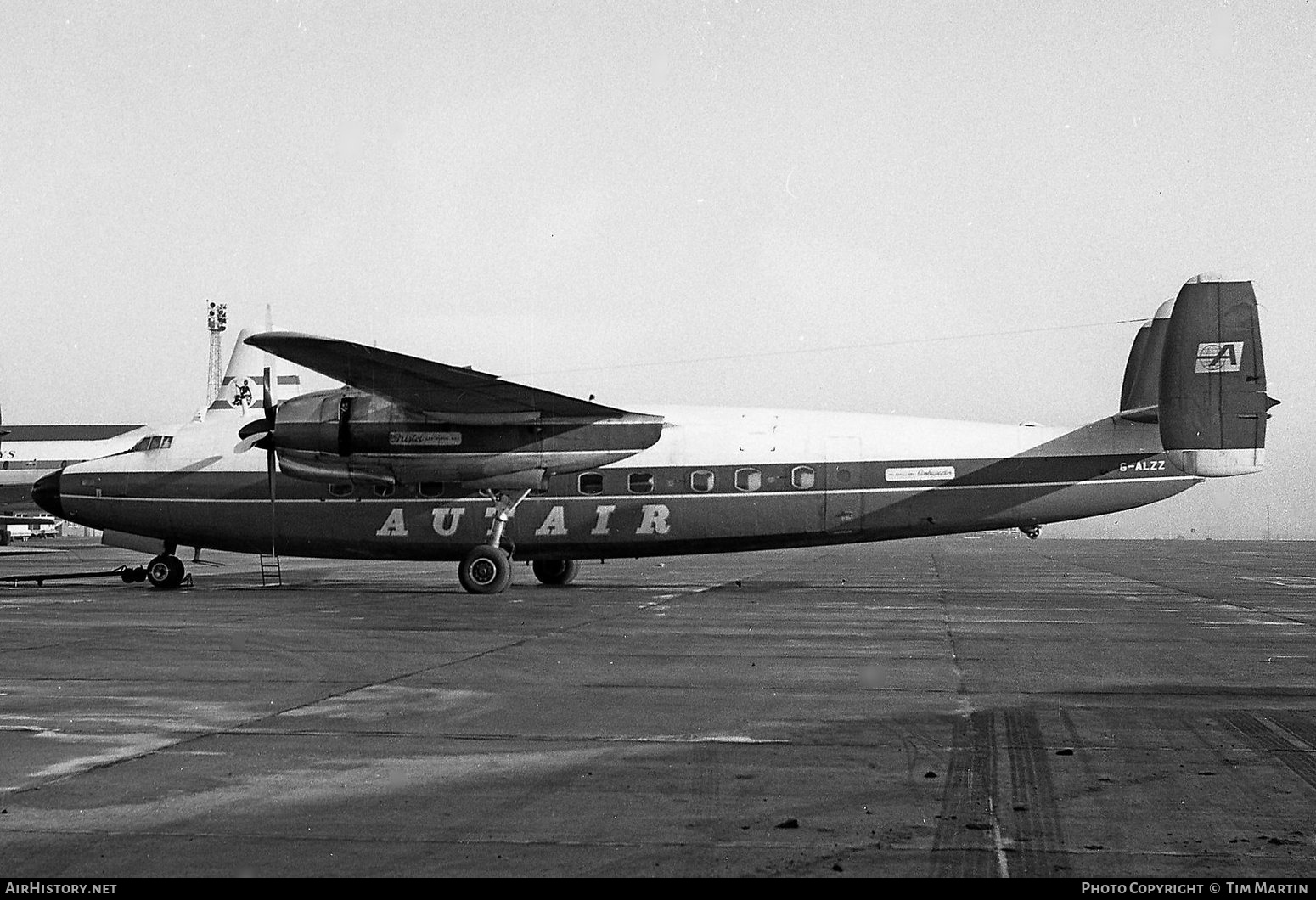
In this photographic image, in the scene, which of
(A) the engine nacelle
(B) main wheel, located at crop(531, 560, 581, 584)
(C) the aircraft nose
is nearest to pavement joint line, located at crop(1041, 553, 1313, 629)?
(A) the engine nacelle

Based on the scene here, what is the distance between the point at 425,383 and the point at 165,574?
28.4 feet

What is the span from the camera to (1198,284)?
21562 millimetres

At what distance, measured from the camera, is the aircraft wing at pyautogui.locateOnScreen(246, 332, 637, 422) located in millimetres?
21391

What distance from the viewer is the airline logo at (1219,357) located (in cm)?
2141

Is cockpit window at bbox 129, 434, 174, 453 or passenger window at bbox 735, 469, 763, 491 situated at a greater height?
cockpit window at bbox 129, 434, 174, 453

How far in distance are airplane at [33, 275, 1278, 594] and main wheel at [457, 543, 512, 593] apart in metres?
0.03

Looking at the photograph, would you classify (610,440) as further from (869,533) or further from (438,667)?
(438,667)

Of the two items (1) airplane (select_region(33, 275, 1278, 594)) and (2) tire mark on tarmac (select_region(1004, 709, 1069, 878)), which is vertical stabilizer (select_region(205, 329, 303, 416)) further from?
(2) tire mark on tarmac (select_region(1004, 709, 1069, 878))

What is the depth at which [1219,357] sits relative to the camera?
844 inches

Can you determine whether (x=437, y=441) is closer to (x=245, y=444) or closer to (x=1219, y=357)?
(x=245, y=444)

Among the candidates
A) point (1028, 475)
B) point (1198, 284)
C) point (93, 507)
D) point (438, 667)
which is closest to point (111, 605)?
point (93, 507)

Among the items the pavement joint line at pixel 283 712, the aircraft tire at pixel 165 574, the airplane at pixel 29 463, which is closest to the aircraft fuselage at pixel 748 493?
the aircraft tire at pixel 165 574

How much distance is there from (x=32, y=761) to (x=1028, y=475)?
1992 cm

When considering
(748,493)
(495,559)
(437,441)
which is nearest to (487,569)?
(495,559)
